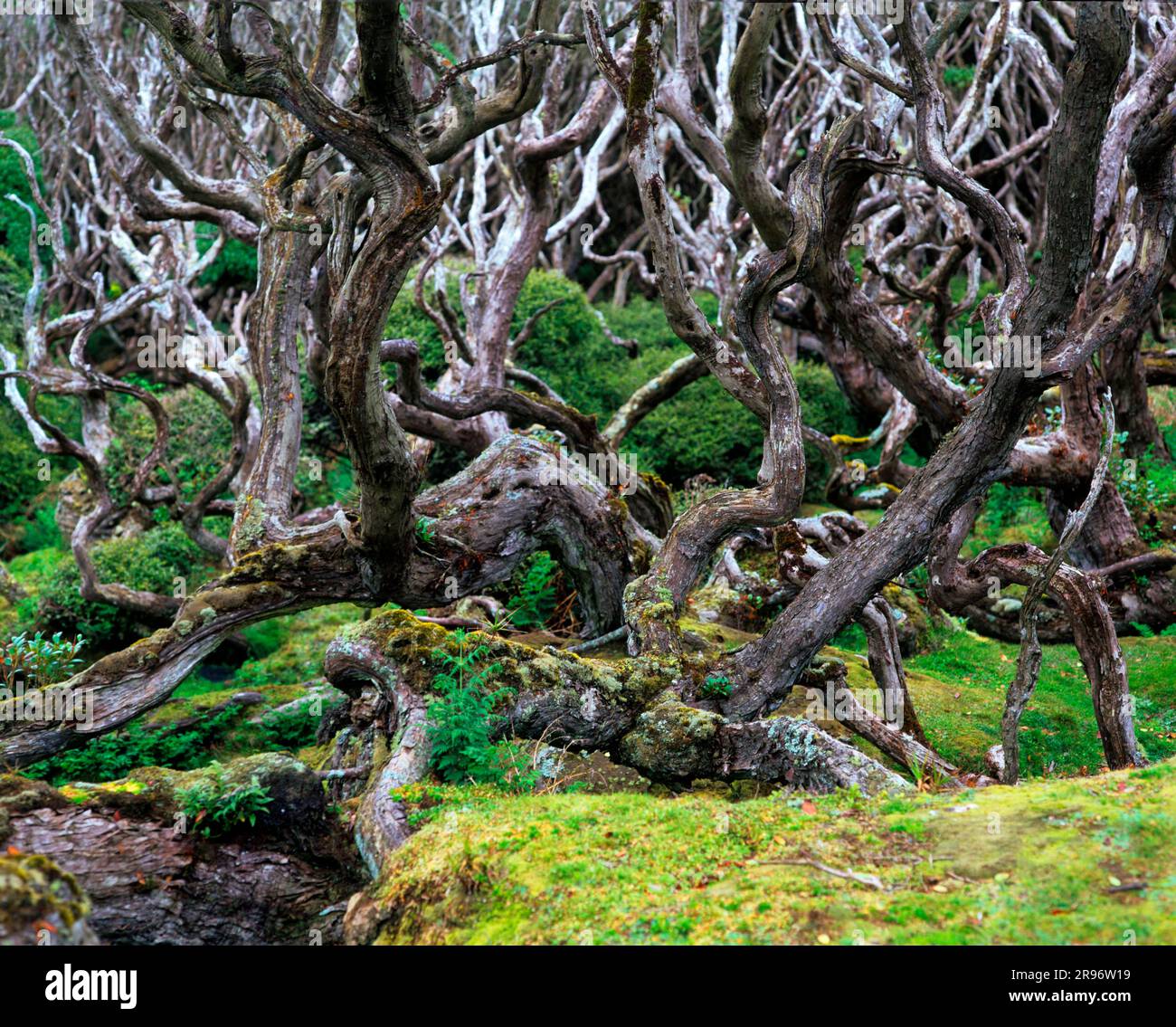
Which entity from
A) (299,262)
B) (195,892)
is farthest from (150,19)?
(195,892)

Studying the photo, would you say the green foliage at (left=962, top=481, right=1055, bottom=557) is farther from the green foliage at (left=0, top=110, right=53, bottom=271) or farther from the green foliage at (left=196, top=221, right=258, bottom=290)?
the green foliage at (left=0, top=110, right=53, bottom=271)

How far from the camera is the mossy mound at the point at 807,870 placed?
12.8ft

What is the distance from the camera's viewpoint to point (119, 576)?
1307cm

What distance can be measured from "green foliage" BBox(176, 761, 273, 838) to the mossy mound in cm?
91

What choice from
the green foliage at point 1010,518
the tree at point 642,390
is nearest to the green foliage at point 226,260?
the tree at point 642,390

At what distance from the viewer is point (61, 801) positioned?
5215 millimetres

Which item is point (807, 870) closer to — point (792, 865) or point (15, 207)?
point (792, 865)

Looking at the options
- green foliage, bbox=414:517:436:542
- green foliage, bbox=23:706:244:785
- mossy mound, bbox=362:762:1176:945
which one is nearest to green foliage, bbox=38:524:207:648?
green foliage, bbox=23:706:244:785

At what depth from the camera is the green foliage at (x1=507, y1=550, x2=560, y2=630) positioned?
37.1 feet

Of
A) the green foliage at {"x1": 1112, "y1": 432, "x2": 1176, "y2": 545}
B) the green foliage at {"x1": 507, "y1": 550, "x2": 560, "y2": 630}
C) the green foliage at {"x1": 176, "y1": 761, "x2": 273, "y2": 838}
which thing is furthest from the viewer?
the green foliage at {"x1": 1112, "y1": 432, "x2": 1176, "y2": 545}

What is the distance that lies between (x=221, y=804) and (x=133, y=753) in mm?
4377

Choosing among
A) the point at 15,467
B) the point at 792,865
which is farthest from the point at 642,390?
the point at 15,467

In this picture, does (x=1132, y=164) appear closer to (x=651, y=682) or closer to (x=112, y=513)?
(x=651, y=682)
